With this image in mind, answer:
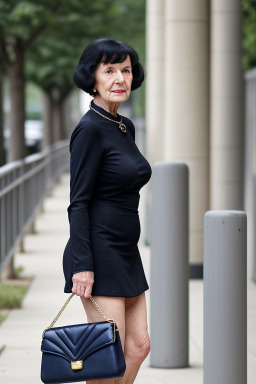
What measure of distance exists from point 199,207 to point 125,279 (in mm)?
6607

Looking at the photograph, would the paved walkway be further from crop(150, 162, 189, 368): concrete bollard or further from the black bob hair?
the black bob hair

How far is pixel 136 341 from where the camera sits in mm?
4523

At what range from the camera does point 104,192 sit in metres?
4.25

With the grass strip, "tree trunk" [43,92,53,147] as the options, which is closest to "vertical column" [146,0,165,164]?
the grass strip

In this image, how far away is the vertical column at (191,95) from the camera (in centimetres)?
1076

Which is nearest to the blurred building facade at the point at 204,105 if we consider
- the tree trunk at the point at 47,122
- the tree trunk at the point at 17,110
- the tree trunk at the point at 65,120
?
the tree trunk at the point at 17,110

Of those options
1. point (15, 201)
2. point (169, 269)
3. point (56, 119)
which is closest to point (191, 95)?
point (15, 201)

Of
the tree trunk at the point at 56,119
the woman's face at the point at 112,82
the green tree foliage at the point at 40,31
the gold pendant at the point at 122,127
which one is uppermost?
the green tree foliage at the point at 40,31

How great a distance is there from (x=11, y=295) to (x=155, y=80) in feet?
20.7

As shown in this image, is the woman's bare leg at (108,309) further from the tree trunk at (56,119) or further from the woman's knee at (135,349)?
the tree trunk at (56,119)

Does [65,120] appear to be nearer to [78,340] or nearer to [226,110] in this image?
[226,110]

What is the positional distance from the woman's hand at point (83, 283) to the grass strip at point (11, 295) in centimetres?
495

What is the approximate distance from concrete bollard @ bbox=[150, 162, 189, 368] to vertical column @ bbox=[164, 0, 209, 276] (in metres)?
4.30

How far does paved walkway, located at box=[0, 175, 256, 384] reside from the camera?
6.29 m
